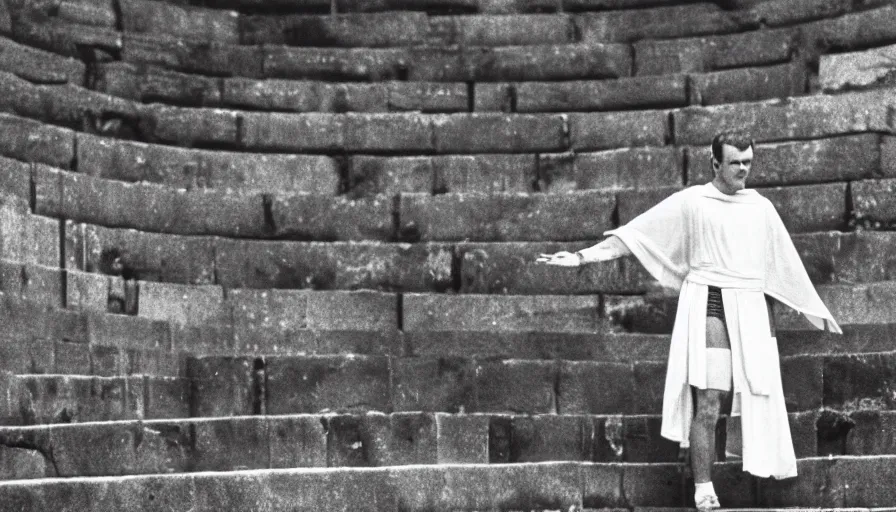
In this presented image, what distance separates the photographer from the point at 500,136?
54.3 feet

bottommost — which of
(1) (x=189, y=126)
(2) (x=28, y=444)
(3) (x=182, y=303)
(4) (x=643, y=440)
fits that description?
(4) (x=643, y=440)

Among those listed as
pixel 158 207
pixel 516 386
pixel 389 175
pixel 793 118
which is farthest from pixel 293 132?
pixel 516 386

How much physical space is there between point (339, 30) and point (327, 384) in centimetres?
564

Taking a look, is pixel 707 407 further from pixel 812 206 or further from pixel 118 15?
pixel 118 15

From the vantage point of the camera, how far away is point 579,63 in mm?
17406

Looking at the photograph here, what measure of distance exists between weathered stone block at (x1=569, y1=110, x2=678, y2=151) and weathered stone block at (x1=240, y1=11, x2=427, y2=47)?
6.92 ft

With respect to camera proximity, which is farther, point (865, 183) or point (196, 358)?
point (865, 183)

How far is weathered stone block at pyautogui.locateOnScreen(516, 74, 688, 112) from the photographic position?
1691 centimetres

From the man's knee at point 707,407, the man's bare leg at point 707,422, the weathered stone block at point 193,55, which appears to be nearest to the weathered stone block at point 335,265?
the weathered stone block at point 193,55

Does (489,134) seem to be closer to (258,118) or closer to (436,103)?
(436,103)

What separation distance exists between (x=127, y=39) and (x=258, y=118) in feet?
4.37

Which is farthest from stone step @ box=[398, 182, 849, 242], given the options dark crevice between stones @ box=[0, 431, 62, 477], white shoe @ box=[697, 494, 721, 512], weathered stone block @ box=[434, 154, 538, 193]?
dark crevice between stones @ box=[0, 431, 62, 477]

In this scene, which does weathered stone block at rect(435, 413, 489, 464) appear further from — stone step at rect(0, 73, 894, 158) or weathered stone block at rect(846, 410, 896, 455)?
stone step at rect(0, 73, 894, 158)

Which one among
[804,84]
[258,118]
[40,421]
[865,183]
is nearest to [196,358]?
[40,421]
